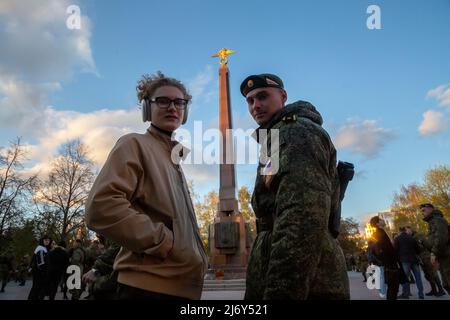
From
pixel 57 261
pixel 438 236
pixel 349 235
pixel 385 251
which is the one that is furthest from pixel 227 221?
pixel 349 235

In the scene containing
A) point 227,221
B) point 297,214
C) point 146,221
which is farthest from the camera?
point 227,221

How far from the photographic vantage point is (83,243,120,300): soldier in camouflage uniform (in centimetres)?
214

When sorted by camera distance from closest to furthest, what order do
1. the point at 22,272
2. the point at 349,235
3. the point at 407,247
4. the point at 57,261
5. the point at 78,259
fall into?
the point at 407,247
the point at 57,261
the point at 78,259
the point at 22,272
the point at 349,235

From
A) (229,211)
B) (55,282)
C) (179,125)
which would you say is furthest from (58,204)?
(179,125)

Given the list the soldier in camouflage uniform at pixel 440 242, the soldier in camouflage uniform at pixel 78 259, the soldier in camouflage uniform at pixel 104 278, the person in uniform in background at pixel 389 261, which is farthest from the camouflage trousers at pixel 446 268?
the soldier in camouflage uniform at pixel 78 259

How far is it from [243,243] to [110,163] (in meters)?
16.4

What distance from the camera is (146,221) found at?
1.74m

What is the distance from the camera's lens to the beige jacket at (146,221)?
1694 millimetres

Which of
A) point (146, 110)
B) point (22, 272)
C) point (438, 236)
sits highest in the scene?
point (146, 110)

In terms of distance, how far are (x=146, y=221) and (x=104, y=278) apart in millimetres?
809

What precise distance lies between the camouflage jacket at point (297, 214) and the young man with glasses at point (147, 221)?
0.41m

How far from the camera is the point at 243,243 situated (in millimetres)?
17531

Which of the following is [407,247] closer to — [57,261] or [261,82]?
[261,82]
